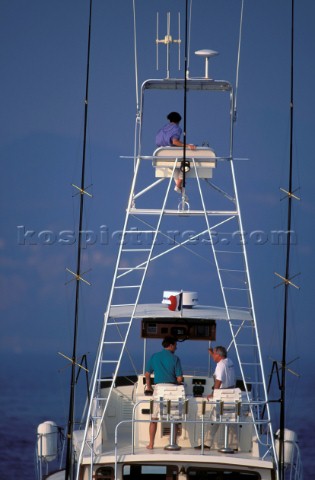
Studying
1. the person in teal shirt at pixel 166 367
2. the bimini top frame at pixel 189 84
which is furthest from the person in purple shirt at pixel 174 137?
the person in teal shirt at pixel 166 367

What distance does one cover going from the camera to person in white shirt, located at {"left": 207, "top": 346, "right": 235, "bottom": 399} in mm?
18078

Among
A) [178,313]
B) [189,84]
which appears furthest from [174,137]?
[178,313]

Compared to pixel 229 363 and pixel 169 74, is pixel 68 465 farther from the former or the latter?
pixel 169 74

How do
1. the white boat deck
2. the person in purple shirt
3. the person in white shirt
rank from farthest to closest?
the person in purple shirt, the white boat deck, the person in white shirt

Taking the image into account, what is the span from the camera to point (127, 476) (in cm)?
1736

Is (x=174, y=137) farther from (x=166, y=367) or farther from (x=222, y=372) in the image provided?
(x=222, y=372)

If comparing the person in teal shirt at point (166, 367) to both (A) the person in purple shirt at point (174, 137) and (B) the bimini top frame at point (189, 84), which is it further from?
(B) the bimini top frame at point (189, 84)

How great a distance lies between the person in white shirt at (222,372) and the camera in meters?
18.1

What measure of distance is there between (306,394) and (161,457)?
30.3 metres

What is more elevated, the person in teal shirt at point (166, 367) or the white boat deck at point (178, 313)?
the white boat deck at point (178, 313)

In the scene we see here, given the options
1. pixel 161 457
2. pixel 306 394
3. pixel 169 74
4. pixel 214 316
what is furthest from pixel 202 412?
pixel 306 394

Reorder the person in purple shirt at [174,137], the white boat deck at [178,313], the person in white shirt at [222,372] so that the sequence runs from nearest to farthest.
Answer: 1. the person in white shirt at [222,372]
2. the white boat deck at [178,313]
3. the person in purple shirt at [174,137]

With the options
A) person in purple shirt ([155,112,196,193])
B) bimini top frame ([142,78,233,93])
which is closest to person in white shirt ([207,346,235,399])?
person in purple shirt ([155,112,196,193])

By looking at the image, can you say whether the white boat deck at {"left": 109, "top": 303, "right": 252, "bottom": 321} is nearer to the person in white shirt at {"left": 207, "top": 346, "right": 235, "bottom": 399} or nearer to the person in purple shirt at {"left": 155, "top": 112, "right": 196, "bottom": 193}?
the person in white shirt at {"left": 207, "top": 346, "right": 235, "bottom": 399}
